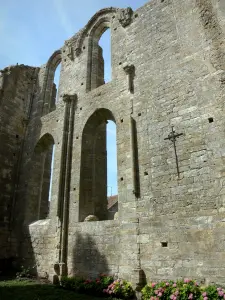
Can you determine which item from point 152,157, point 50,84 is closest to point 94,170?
point 152,157

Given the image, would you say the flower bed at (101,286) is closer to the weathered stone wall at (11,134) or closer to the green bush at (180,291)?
the green bush at (180,291)

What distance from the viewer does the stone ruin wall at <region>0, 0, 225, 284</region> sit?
5.77 meters

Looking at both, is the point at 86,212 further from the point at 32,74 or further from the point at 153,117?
the point at 32,74

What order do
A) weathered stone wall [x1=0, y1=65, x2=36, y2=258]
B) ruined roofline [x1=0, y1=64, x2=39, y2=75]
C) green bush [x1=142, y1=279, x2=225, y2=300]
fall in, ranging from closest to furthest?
green bush [x1=142, y1=279, x2=225, y2=300] < weathered stone wall [x1=0, y1=65, x2=36, y2=258] < ruined roofline [x1=0, y1=64, x2=39, y2=75]

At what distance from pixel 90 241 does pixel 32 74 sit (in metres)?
9.67

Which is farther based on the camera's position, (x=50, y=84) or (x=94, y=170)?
(x=50, y=84)

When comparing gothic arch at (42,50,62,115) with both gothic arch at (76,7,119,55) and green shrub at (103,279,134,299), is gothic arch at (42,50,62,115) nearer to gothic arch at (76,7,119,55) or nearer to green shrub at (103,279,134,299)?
gothic arch at (76,7,119,55)

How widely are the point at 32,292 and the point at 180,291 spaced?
346 cm

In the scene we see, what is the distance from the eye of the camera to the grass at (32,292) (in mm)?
5828

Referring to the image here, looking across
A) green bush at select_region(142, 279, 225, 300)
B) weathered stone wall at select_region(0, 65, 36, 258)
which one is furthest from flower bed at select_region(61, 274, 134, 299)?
weathered stone wall at select_region(0, 65, 36, 258)

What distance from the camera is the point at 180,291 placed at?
5.11m

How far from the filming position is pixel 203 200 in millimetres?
5719

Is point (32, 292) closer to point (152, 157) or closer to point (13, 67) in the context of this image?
point (152, 157)

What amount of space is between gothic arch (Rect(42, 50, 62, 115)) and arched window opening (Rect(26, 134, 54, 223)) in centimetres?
172
